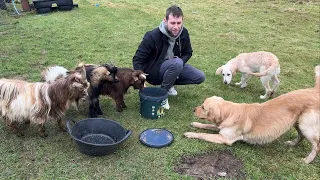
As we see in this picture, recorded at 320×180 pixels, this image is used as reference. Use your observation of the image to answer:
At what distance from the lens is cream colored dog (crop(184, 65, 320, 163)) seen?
13.7 feet

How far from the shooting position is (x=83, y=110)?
534cm

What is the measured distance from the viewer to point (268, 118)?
172 inches

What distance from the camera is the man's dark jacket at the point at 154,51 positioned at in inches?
212

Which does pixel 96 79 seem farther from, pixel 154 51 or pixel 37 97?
pixel 154 51

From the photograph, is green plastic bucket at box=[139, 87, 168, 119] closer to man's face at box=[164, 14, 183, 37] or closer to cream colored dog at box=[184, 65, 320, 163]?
cream colored dog at box=[184, 65, 320, 163]

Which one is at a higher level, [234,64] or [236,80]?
[234,64]

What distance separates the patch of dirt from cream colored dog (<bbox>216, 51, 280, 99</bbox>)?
2.35 meters

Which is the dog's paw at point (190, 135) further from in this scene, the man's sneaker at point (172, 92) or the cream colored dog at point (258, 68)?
the cream colored dog at point (258, 68)

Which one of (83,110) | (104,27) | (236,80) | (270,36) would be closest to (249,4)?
(270,36)

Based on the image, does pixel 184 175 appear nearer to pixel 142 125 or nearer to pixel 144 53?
pixel 142 125

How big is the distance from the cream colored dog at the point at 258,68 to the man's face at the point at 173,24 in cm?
197

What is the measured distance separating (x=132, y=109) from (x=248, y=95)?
261cm

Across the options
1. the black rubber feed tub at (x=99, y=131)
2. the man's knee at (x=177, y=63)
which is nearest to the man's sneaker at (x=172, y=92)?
the man's knee at (x=177, y=63)

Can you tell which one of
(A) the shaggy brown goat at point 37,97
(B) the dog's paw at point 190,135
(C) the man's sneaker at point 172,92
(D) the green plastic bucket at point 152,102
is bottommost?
(B) the dog's paw at point 190,135
